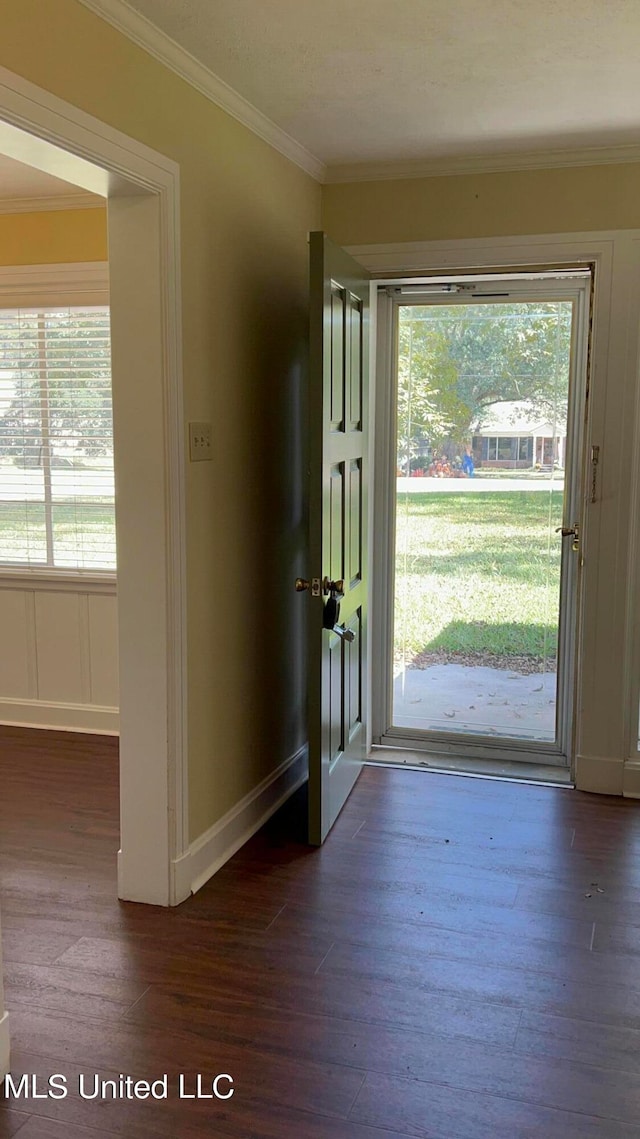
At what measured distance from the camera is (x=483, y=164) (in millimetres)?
3633

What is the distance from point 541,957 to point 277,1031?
0.79 metres

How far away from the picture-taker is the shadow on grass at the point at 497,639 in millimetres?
4090

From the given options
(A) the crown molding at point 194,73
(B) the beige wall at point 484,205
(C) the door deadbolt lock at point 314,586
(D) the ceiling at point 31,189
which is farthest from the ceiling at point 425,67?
(C) the door deadbolt lock at point 314,586

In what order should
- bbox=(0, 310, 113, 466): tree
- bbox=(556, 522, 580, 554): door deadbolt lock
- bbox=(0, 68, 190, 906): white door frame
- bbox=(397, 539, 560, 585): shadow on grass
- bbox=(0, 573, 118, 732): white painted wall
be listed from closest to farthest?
bbox=(0, 68, 190, 906): white door frame < bbox=(556, 522, 580, 554): door deadbolt lock < bbox=(397, 539, 560, 585): shadow on grass < bbox=(0, 310, 113, 466): tree < bbox=(0, 573, 118, 732): white painted wall

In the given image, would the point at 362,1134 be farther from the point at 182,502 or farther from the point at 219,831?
the point at 182,502

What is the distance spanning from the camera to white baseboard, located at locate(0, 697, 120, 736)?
4.47 meters

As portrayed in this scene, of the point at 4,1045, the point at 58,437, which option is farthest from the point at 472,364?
the point at 4,1045

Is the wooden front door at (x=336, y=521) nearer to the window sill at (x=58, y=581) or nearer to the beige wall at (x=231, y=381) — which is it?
the beige wall at (x=231, y=381)

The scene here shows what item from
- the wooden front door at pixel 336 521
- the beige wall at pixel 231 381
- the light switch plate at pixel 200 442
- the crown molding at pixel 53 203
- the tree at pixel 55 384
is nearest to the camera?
the beige wall at pixel 231 381

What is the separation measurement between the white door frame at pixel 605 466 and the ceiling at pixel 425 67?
1.20ft

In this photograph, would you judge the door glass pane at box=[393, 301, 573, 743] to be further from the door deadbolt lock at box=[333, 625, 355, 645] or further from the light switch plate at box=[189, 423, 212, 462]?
the light switch plate at box=[189, 423, 212, 462]

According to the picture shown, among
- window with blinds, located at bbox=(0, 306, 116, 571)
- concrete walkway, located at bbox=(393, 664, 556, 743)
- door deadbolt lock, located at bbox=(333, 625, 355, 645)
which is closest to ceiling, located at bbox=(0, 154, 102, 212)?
window with blinds, located at bbox=(0, 306, 116, 571)

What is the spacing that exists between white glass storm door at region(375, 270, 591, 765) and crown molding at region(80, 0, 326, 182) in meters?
0.89

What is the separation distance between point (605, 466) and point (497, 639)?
3.10 feet
